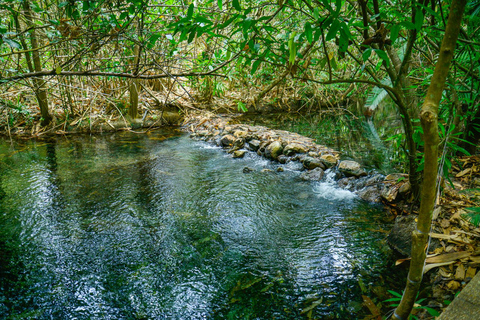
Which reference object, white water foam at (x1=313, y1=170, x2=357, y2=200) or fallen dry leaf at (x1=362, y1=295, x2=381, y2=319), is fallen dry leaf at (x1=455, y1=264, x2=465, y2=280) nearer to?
fallen dry leaf at (x1=362, y1=295, x2=381, y2=319)

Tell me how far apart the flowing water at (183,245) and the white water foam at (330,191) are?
0.03 m

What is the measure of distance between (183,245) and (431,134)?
2367mm

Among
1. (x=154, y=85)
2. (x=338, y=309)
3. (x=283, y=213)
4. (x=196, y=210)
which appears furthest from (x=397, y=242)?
(x=154, y=85)

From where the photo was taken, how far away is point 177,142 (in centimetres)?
681

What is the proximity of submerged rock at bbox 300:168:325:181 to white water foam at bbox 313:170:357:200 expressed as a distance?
101 mm

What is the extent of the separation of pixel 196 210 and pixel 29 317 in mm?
1836

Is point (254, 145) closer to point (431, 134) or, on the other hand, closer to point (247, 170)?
point (247, 170)

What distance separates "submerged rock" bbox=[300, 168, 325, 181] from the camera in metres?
4.40

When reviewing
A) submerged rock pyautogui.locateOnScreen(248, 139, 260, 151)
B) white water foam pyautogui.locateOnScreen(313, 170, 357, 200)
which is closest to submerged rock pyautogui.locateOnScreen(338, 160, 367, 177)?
white water foam pyautogui.locateOnScreen(313, 170, 357, 200)

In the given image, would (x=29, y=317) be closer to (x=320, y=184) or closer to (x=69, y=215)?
(x=69, y=215)

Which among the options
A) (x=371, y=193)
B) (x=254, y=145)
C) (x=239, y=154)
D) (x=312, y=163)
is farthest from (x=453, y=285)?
(x=254, y=145)

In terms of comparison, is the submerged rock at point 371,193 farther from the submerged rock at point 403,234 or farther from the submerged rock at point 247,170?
the submerged rock at point 247,170

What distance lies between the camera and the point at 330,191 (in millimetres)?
3980

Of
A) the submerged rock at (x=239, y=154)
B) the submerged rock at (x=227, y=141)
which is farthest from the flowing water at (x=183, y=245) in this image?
the submerged rock at (x=227, y=141)
